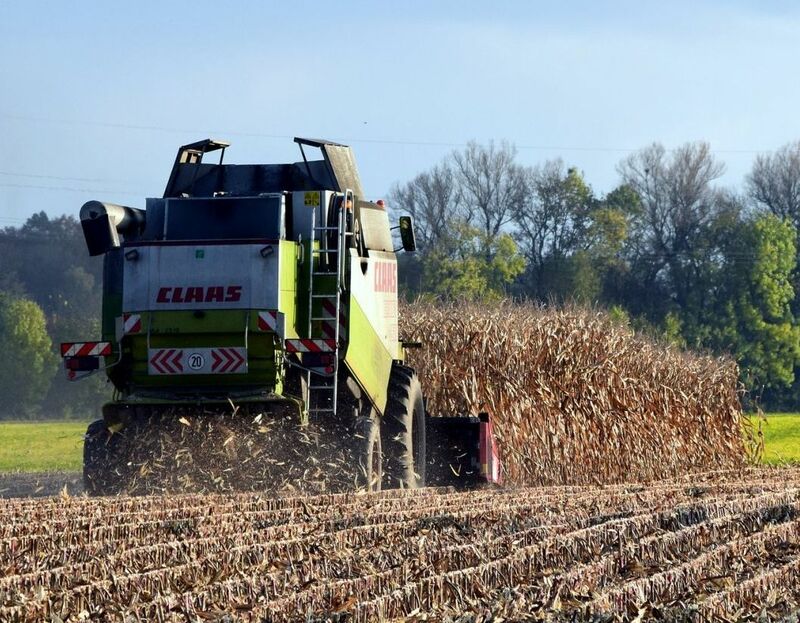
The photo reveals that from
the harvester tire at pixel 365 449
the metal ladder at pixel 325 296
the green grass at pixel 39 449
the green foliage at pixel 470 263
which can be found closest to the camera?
the metal ladder at pixel 325 296

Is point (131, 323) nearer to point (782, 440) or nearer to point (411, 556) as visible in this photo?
point (411, 556)

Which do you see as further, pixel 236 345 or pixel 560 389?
pixel 560 389

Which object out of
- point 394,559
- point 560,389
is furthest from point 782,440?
point 394,559

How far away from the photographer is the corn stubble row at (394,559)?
241 inches

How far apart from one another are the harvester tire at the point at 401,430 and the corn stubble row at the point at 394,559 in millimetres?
2002

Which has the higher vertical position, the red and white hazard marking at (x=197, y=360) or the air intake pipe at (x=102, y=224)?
the air intake pipe at (x=102, y=224)

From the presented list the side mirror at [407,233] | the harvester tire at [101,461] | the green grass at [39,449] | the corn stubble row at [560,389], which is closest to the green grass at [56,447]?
the green grass at [39,449]

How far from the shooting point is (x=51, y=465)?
28.5 m

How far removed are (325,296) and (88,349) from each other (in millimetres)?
2125

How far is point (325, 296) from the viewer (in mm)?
12281

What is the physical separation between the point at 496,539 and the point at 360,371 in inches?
181

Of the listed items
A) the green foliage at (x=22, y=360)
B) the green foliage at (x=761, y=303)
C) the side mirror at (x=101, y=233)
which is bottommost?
the green foliage at (x=22, y=360)

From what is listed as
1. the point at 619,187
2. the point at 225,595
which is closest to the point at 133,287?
the point at 225,595

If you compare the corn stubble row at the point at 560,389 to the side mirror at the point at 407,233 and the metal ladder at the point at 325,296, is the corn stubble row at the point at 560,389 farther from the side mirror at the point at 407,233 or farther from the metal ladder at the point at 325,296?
the metal ladder at the point at 325,296
